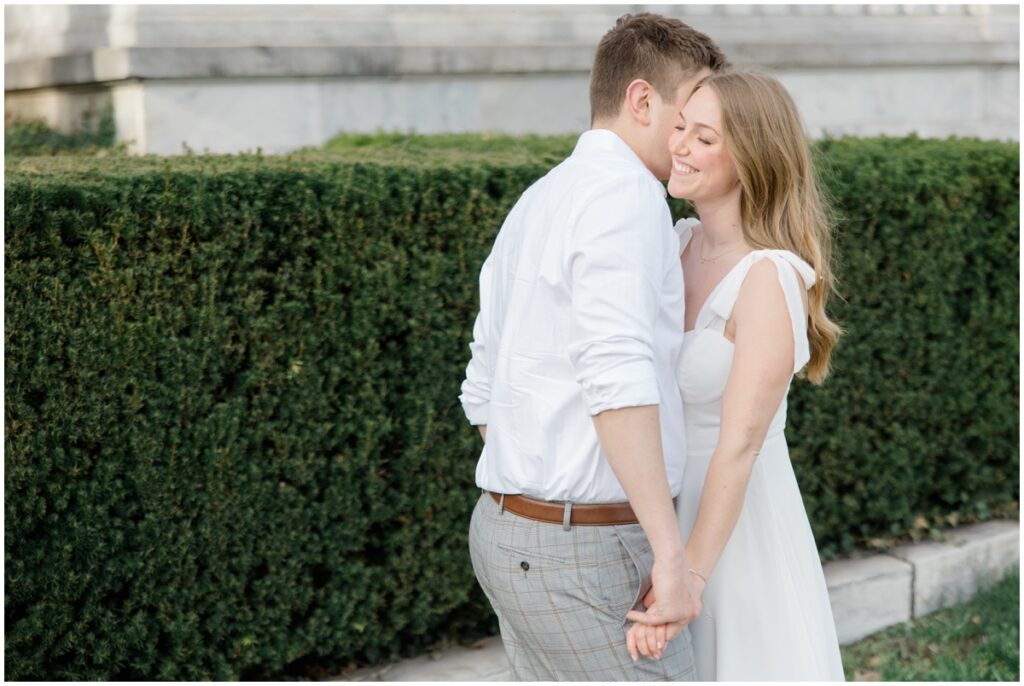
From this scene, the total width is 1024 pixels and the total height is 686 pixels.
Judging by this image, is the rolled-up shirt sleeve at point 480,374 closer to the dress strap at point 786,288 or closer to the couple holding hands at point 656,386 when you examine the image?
the couple holding hands at point 656,386

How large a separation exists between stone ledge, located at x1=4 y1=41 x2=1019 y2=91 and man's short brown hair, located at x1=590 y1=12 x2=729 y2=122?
125 inches

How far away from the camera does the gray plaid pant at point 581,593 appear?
2406mm

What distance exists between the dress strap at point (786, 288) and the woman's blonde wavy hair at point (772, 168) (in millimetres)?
70

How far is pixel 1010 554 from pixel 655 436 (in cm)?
404

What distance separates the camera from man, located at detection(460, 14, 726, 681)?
2281 millimetres

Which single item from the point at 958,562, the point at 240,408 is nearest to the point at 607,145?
the point at 240,408

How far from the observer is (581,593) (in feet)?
7.87

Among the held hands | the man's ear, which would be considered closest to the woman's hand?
the held hands

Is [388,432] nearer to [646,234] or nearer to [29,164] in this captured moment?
[29,164]

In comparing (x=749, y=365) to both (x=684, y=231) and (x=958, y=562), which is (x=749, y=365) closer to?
(x=684, y=231)

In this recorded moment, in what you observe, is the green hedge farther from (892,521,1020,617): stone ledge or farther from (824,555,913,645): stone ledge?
(892,521,1020,617): stone ledge

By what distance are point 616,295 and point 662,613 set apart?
0.65m

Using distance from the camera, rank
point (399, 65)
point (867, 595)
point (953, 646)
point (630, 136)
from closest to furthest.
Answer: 1. point (630, 136)
2. point (953, 646)
3. point (867, 595)
4. point (399, 65)

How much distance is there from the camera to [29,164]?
3.76m
